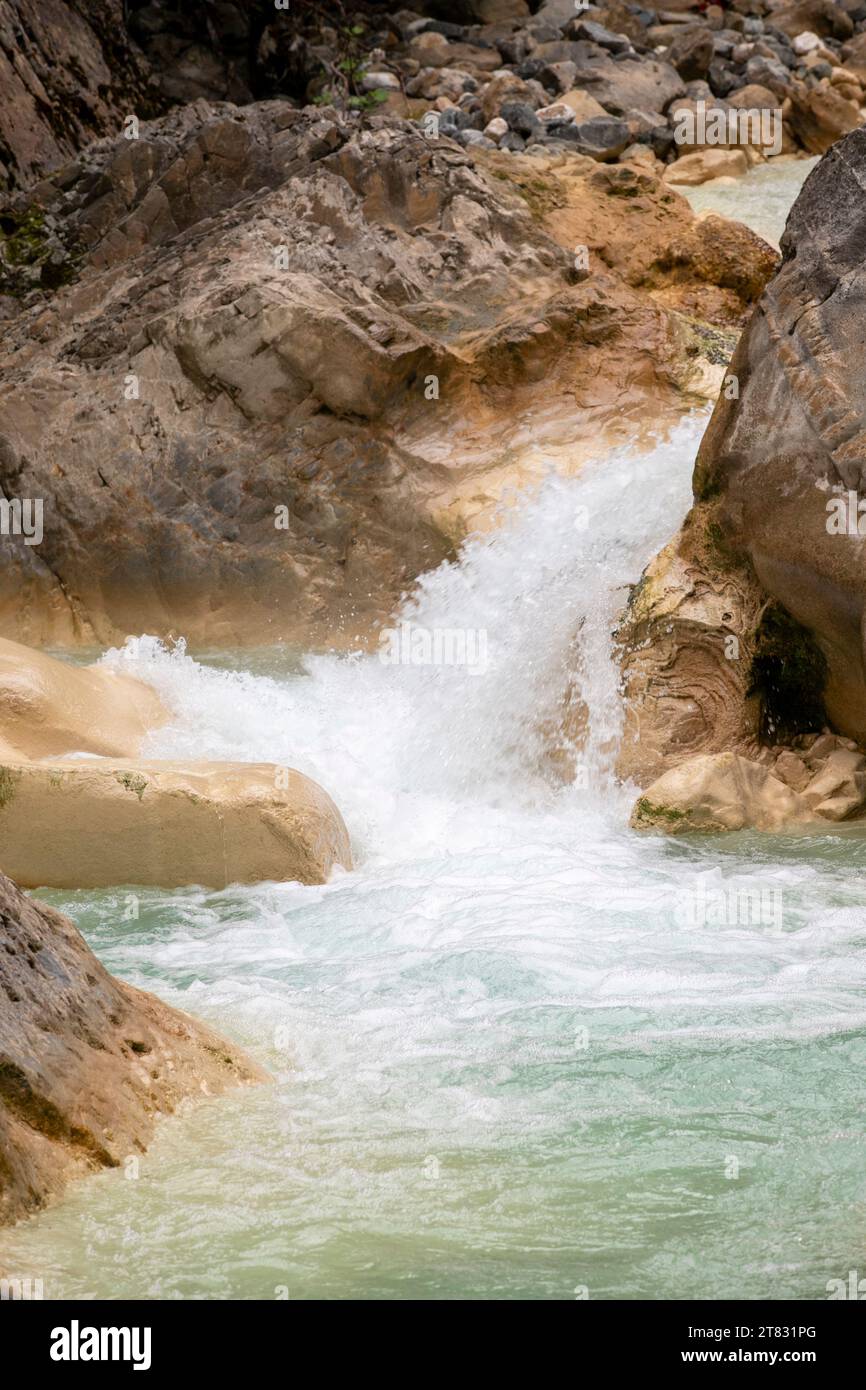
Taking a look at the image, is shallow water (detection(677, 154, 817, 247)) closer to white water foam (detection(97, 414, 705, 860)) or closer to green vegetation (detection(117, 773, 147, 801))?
white water foam (detection(97, 414, 705, 860))

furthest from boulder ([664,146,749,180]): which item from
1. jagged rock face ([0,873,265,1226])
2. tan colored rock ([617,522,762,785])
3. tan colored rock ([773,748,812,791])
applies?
Result: jagged rock face ([0,873,265,1226])

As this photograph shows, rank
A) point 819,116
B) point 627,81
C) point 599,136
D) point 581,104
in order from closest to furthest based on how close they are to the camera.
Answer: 1. point 599,136
2. point 581,104
3. point 819,116
4. point 627,81

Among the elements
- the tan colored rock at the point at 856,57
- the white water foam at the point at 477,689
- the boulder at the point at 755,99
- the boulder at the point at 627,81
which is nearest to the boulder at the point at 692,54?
the boulder at the point at 627,81

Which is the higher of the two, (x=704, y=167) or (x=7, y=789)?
(x=704, y=167)

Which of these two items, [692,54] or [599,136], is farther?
[692,54]

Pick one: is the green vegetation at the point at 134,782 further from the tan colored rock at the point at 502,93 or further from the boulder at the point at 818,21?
the boulder at the point at 818,21

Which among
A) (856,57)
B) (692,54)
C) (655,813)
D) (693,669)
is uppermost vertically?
(856,57)

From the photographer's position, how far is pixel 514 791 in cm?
721

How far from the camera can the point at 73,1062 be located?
337 centimetres

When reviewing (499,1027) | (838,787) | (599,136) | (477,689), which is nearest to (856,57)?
(599,136)

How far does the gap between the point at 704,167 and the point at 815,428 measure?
33.9ft

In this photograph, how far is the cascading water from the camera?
3.04 metres

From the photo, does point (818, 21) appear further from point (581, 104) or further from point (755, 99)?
point (581, 104)
